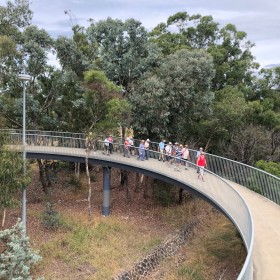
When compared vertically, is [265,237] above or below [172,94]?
below

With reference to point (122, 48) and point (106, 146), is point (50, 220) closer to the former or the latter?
point (106, 146)

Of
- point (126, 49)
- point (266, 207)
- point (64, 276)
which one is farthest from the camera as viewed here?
point (126, 49)

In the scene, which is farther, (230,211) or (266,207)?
(266,207)

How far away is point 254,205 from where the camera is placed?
13.6 meters

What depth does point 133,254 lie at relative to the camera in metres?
17.4

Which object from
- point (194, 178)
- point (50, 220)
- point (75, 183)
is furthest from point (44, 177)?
point (194, 178)

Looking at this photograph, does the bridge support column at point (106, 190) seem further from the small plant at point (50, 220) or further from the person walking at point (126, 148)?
the small plant at point (50, 220)

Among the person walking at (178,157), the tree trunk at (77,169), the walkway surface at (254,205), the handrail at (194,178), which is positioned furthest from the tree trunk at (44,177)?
the person walking at (178,157)

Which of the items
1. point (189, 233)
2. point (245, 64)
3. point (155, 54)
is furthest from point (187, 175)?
point (245, 64)

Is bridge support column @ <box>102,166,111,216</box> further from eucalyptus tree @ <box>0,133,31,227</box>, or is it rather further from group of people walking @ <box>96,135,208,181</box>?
eucalyptus tree @ <box>0,133,31,227</box>

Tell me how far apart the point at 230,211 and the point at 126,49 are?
13.1 meters

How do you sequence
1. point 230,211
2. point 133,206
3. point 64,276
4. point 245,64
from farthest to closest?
point 245,64, point 133,206, point 64,276, point 230,211

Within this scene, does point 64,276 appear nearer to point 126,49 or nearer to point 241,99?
point 126,49

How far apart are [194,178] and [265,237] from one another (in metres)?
5.60
